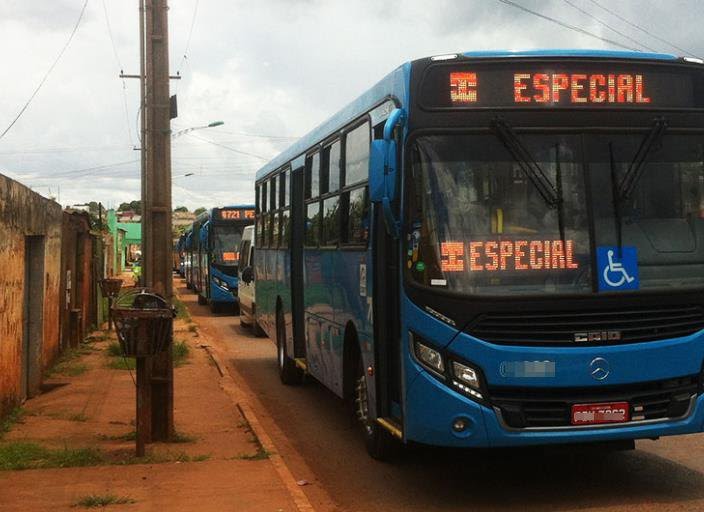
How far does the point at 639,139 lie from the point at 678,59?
28.7 inches

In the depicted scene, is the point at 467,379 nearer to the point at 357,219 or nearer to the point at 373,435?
the point at 373,435

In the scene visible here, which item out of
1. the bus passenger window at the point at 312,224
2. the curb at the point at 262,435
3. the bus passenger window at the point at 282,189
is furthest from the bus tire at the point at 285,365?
the bus passenger window at the point at 312,224

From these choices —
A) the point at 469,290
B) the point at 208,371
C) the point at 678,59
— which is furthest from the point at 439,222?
the point at 208,371

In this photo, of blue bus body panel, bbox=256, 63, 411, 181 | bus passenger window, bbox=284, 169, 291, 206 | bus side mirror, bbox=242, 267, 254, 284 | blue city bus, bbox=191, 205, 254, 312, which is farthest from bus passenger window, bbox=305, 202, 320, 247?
blue city bus, bbox=191, 205, 254, 312

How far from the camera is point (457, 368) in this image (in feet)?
22.0

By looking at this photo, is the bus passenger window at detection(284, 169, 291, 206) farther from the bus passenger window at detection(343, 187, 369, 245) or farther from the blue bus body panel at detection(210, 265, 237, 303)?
the blue bus body panel at detection(210, 265, 237, 303)

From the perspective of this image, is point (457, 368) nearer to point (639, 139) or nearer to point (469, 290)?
point (469, 290)

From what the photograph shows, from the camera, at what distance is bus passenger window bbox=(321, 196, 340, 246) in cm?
952

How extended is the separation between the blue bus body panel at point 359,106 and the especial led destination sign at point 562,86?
222 millimetres

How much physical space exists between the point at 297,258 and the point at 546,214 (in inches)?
239

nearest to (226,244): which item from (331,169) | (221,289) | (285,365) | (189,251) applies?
(221,289)

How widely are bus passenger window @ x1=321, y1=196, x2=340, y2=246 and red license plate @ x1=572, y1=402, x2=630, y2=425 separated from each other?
A: 3421 mm

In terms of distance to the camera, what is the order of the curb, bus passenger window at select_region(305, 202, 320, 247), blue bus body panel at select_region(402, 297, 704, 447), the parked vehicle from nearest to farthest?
blue bus body panel at select_region(402, 297, 704, 447) < the curb < bus passenger window at select_region(305, 202, 320, 247) < the parked vehicle

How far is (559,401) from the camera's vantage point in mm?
6695
